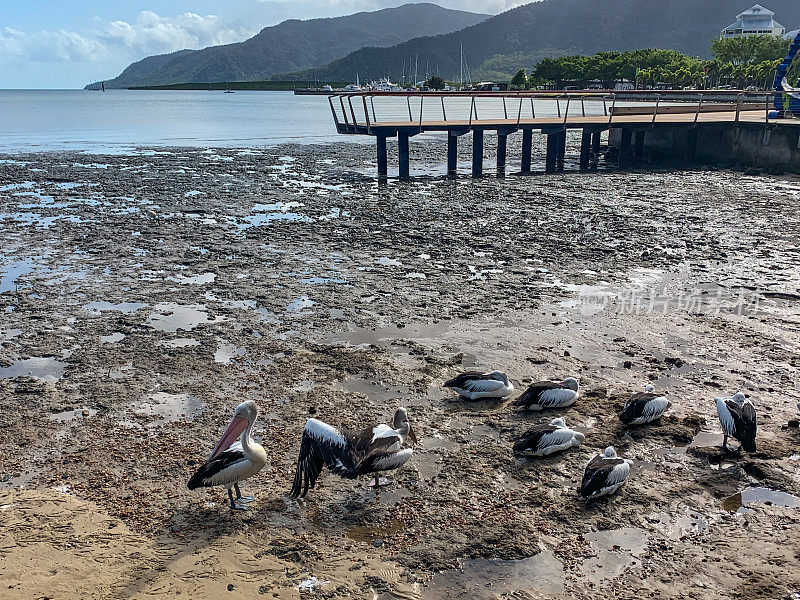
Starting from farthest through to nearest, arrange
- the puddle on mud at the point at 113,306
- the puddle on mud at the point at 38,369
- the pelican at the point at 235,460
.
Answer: the puddle on mud at the point at 113,306 → the puddle on mud at the point at 38,369 → the pelican at the point at 235,460

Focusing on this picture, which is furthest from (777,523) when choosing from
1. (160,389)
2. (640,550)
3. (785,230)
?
(785,230)

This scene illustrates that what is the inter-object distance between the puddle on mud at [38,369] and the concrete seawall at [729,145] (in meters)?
26.4

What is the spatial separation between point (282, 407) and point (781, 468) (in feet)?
17.0

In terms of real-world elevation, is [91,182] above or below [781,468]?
above

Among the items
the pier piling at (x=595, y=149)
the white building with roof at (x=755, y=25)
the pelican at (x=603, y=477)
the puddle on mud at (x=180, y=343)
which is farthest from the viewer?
the white building with roof at (x=755, y=25)

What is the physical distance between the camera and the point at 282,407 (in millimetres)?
→ 7688

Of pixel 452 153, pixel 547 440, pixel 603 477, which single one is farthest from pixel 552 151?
pixel 603 477

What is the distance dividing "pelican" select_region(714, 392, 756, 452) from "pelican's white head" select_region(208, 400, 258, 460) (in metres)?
4.60

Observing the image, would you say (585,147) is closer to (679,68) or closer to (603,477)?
(603,477)

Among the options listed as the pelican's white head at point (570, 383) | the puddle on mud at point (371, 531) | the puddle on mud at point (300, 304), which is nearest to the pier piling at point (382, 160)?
the puddle on mud at point (300, 304)

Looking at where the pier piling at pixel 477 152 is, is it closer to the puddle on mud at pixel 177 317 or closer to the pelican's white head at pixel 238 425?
the puddle on mud at pixel 177 317

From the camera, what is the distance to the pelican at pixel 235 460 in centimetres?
571

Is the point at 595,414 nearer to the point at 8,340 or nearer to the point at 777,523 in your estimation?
the point at 777,523

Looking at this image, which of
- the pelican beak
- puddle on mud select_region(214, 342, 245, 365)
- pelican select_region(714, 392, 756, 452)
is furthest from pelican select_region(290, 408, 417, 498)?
puddle on mud select_region(214, 342, 245, 365)
